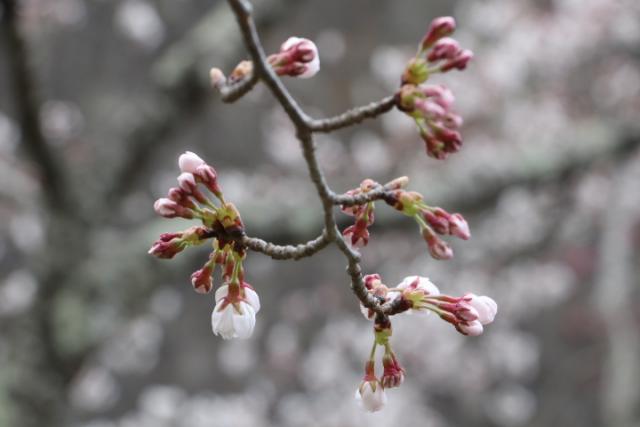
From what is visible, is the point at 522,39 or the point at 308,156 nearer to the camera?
the point at 308,156

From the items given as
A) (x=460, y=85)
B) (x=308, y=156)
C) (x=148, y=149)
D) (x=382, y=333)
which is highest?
(x=460, y=85)

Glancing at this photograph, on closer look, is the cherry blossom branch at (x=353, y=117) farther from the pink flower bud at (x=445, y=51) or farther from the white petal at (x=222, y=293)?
the white petal at (x=222, y=293)

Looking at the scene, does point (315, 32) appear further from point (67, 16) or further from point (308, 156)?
point (308, 156)

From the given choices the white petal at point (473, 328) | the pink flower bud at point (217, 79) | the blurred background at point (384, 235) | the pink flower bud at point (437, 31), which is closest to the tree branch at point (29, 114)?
the blurred background at point (384, 235)

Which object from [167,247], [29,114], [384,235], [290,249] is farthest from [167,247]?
[384,235]


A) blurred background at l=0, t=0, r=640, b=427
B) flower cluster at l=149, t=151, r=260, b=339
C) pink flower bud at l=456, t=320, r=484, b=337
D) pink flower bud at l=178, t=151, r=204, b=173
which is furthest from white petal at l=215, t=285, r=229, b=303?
blurred background at l=0, t=0, r=640, b=427

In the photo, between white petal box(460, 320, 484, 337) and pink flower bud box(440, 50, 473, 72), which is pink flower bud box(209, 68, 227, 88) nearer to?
pink flower bud box(440, 50, 473, 72)

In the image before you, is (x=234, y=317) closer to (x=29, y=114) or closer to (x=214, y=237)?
(x=214, y=237)

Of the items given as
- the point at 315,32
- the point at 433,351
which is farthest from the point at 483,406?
the point at 315,32
